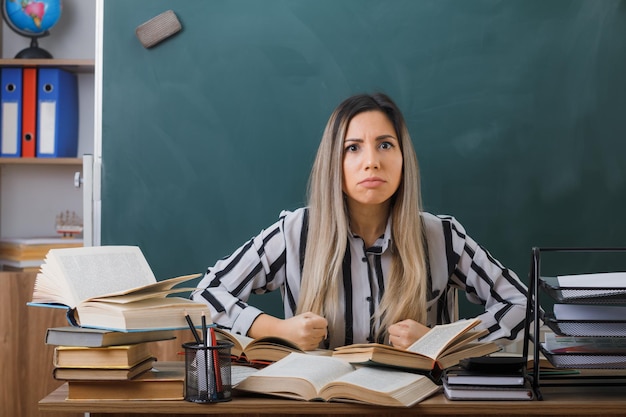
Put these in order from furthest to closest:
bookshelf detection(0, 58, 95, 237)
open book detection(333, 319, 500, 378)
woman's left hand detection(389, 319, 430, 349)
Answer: bookshelf detection(0, 58, 95, 237) → woman's left hand detection(389, 319, 430, 349) → open book detection(333, 319, 500, 378)

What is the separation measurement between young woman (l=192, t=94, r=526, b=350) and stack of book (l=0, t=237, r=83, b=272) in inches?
45.0

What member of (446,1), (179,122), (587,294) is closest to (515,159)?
(446,1)

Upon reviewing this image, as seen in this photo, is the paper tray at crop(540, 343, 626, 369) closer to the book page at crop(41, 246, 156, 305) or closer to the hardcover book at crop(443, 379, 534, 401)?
the hardcover book at crop(443, 379, 534, 401)

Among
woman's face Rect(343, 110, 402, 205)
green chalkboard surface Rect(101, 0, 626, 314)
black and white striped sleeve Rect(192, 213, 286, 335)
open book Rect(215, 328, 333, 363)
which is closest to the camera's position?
open book Rect(215, 328, 333, 363)

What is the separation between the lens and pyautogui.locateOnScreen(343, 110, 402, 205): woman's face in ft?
6.15

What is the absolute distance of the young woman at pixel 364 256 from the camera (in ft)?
6.33

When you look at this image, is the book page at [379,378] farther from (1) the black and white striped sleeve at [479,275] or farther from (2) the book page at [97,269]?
(1) the black and white striped sleeve at [479,275]

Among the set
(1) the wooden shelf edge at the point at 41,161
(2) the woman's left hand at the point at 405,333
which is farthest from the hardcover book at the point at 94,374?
(1) the wooden shelf edge at the point at 41,161

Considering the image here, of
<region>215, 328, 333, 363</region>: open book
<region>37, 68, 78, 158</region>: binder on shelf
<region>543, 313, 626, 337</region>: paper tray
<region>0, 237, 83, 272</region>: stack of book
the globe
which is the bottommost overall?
<region>215, 328, 333, 363</region>: open book

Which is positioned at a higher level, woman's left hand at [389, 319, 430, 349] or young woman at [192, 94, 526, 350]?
young woman at [192, 94, 526, 350]

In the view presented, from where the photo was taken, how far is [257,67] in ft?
8.41

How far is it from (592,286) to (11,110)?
2416mm

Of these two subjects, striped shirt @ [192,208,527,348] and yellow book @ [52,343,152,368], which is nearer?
yellow book @ [52,343,152,368]

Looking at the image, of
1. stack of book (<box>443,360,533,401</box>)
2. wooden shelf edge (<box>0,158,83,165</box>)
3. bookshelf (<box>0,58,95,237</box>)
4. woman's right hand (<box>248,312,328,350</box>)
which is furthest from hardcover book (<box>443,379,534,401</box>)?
bookshelf (<box>0,58,95,237</box>)
